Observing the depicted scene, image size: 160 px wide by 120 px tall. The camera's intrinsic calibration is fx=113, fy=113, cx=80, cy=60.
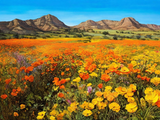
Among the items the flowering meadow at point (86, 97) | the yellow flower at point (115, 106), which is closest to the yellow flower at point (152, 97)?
the flowering meadow at point (86, 97)

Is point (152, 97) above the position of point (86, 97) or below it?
above

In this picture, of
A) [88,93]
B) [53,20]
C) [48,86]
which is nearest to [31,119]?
[48,86]

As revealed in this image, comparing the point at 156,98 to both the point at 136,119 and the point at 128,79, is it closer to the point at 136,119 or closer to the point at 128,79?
the point at 136,119

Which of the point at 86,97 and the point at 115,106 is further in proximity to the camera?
the point at 86,97

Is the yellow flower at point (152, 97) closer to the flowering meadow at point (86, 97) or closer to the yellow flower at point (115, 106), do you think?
the flowering meadow at point (86, 97)

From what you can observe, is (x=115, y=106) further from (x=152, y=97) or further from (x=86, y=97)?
(x=86, y=97)

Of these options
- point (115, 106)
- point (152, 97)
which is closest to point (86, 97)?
point (115, 106)

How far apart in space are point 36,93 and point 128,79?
88.9 inches

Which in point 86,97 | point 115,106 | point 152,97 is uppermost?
point 152,97

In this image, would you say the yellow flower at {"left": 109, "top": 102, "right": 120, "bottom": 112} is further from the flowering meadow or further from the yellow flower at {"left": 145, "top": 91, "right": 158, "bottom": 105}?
the yellow flower at {"left": 145, "top": 91, "right": 158, "bottom": 105}

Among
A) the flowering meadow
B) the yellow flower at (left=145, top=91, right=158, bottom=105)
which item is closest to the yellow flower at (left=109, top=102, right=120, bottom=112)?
the flowering meadow

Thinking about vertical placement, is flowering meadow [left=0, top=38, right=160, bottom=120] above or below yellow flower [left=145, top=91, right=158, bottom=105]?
below

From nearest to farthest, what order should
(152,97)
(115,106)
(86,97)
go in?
(152,97)
(115,106)
(86,97)

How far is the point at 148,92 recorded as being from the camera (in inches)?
57.1
